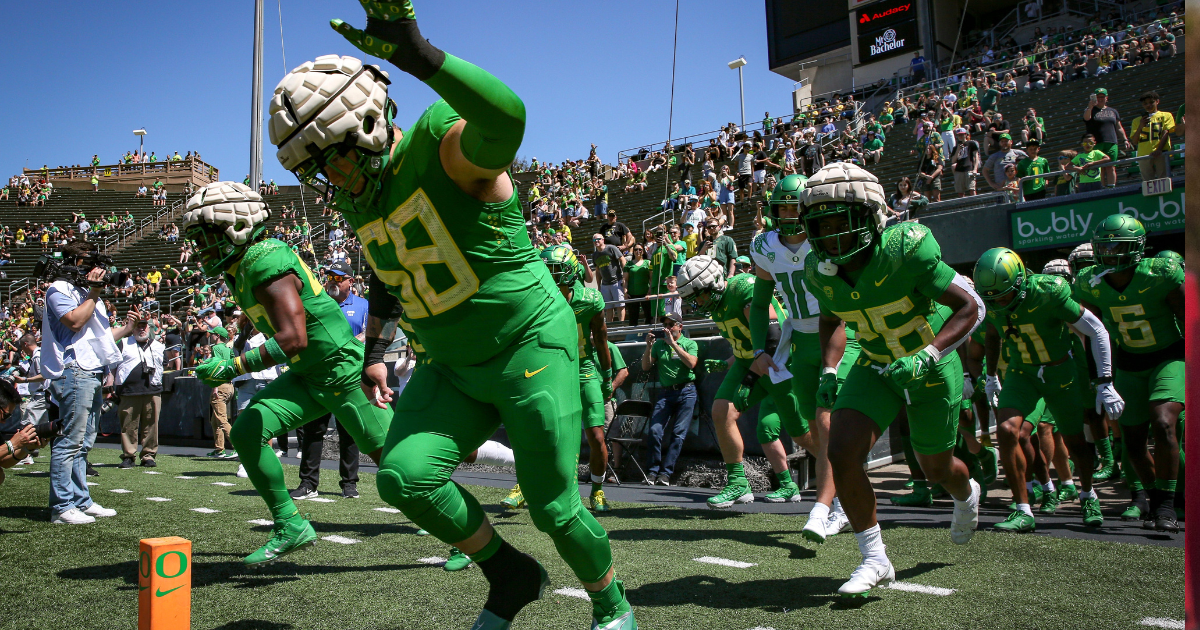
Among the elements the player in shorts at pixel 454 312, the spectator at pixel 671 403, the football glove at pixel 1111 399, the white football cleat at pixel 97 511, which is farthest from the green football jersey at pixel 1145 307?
the white football cleat at pixel 97 511

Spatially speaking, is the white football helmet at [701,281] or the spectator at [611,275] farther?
the spectator at [611,275]

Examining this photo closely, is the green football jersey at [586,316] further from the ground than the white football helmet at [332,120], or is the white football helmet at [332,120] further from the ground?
the white football helmet at [332,120]

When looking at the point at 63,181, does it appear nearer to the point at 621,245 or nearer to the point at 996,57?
the point at 621,245

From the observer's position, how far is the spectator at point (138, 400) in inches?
427

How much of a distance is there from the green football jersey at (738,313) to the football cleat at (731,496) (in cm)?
103

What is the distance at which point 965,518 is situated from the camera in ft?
14.9

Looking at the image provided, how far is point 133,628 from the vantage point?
3461 mm

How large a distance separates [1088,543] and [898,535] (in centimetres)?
106

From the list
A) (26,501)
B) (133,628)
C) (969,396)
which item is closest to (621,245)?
(969,396)

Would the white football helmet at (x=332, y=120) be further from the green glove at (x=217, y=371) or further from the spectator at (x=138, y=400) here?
the spectator at (x=138, y=400)

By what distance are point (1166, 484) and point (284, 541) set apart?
5.54 meters

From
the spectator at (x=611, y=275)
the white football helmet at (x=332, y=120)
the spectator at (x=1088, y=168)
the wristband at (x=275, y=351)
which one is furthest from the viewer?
the spectator at (x=611, y=275)

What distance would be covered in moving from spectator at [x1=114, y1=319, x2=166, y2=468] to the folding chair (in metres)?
5.79

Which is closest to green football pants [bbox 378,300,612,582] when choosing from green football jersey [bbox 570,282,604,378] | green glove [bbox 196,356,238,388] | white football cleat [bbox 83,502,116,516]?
green glove [bbox 196,356,238,388]
